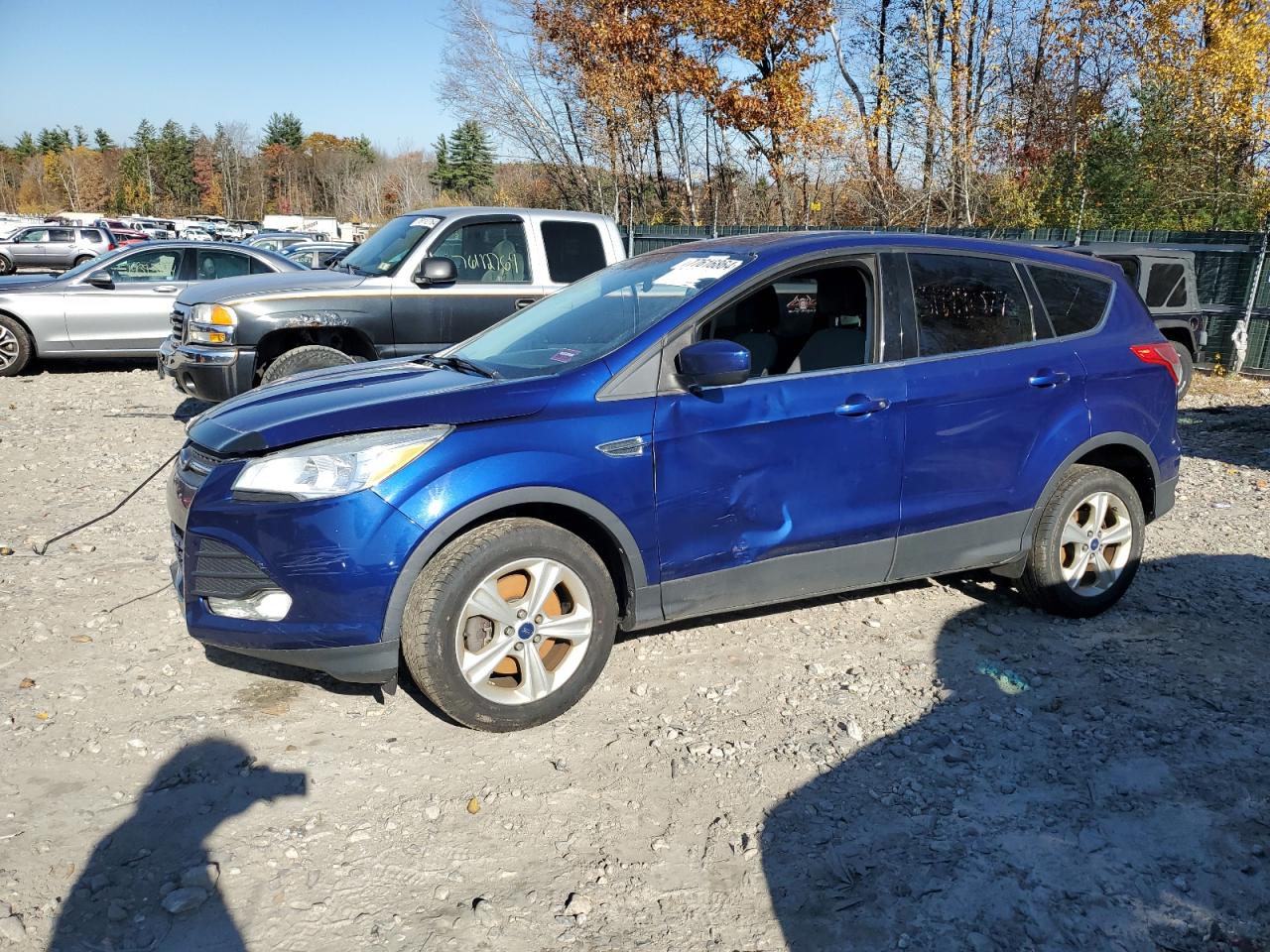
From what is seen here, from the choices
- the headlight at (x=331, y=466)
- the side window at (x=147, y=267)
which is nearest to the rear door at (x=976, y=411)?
the headlight at (x=331, y=466)

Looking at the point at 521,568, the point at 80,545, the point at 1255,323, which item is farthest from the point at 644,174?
the point at 521,568

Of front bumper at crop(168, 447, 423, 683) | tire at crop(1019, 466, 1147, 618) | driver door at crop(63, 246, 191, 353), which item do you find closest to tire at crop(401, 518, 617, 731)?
front bumper at crop(168, 447, 423, 683)

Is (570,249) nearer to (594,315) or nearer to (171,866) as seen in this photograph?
(594,315)

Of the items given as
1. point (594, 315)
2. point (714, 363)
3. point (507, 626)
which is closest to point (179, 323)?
point (594, 315)

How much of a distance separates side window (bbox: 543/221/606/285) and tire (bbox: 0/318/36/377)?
23.9 ft

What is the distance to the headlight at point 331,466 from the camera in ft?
11.1

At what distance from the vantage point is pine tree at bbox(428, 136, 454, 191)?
Result: 264 feet

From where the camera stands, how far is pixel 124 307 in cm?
1205

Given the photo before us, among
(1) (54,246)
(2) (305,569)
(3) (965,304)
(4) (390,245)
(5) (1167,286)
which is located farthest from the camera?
(1) (54,246)

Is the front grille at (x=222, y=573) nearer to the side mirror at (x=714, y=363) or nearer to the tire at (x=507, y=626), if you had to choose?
the tire at (x=507, y=626)

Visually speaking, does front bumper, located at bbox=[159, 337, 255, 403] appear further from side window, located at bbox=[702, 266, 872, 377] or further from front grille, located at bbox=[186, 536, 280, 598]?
side window, located at bbox=[702, 266, 872, 377]

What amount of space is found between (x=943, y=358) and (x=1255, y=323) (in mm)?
11633

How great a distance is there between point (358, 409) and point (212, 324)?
17.2 ft

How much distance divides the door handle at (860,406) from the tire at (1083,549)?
1148mm
